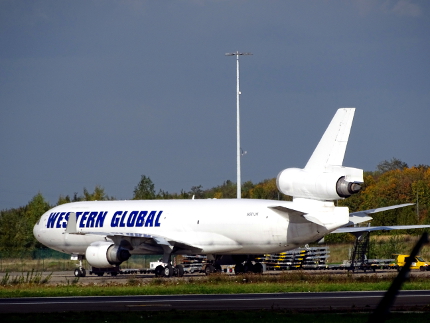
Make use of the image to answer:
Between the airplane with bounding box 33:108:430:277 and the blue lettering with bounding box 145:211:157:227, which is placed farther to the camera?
the blue lettering with bounding box 145:211:157:227

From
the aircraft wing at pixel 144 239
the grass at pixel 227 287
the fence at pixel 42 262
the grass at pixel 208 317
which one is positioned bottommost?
the grass at pixel 208 317

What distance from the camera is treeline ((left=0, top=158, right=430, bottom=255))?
7475cm

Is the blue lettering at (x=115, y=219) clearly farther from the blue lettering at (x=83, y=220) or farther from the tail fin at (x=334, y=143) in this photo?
the tail fin at (x=334, y=143)

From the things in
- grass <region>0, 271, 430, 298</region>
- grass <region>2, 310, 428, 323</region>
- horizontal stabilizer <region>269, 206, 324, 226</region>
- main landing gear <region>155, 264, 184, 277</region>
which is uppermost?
horizontal stabilizer <region>269, 206, 324, 226</region>

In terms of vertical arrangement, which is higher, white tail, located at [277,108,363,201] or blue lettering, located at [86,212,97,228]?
white tail, located at [277,108,363,201]

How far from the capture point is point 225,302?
74.2 feet

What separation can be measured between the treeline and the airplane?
20.6m

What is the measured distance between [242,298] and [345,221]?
1389 cm

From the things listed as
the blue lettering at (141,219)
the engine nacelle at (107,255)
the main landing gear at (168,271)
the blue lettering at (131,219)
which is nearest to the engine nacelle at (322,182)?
the main landing gear at (168,271)

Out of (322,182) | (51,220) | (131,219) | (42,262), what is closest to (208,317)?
(322,182)

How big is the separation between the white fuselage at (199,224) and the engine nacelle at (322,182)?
1.09 m

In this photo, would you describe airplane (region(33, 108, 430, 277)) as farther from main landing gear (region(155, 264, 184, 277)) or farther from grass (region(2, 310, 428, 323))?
grass (region(2, 310, 428, 323))

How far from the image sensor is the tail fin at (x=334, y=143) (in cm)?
3581

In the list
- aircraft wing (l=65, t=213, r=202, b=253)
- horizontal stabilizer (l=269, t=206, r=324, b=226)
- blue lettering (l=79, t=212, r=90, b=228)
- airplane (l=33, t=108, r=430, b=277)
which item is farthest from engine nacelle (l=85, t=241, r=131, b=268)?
horizontal stabilizer (l=269, t=206, r=324, b=226)
